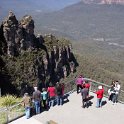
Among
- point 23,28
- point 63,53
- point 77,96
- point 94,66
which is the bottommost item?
point 94,66

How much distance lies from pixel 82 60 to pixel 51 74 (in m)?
31.0

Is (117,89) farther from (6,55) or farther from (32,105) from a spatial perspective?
(6,55)

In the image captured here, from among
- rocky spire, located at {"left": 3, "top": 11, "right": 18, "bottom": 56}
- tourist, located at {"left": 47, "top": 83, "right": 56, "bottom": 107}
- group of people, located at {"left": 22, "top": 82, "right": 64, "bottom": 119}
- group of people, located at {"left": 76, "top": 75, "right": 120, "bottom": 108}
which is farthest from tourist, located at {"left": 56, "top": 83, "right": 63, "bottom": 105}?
rocky spire, located at {"left": 3, "top": 11, "right": 18, "bottom": 56}

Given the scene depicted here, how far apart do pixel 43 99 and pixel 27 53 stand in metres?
80.5

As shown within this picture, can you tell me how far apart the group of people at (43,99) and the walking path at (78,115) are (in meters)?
0.45

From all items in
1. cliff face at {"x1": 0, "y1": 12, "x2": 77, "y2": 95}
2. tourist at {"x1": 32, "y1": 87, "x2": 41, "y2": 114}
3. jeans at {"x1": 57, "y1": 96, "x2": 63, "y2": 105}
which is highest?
tourist at {"x1": 32, "y1": 87, "x2": 41, "y2": 114}

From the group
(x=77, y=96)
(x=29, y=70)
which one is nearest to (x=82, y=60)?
(x=29, y=70)

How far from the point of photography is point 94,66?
145 meters

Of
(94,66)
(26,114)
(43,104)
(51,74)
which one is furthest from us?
(94,66)

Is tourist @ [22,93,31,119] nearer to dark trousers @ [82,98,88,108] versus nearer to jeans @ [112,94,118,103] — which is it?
dark trousers @ [82,98,88,108]

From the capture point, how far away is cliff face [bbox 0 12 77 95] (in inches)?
3780

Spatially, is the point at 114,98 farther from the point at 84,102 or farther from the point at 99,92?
the point at 84,102

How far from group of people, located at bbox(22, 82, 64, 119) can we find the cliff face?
66.7m

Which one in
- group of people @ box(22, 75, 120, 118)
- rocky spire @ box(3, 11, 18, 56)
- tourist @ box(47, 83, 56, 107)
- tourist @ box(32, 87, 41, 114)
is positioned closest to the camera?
group of people @ box(22, 75, 120, 118)
